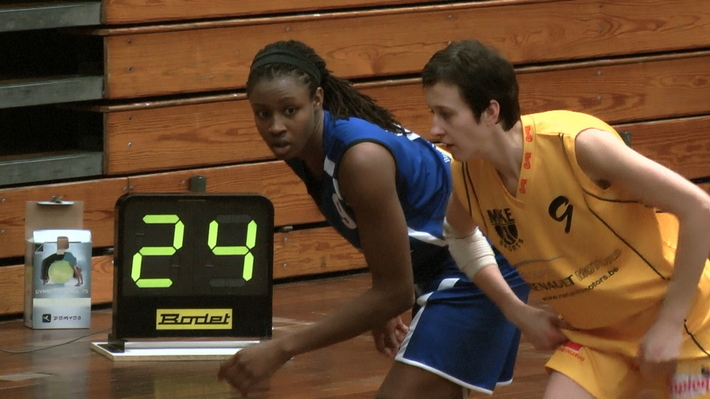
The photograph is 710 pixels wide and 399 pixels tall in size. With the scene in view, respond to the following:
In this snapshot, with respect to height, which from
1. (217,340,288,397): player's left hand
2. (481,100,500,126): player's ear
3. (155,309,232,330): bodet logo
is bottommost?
(155,309,232,330): bodet logo

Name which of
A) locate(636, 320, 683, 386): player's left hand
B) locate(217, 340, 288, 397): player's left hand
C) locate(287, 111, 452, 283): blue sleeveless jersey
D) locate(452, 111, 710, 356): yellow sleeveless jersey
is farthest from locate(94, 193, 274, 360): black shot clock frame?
locate(636, 320, 683, 386): player's left hand

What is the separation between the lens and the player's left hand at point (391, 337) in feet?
10.7

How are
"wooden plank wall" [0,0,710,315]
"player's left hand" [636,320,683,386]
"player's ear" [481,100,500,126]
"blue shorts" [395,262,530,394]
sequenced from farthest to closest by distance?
"wooden plank wall" [0,0,710,315] → "blue shorts" [395,262,530,394] → "player's ear" [481,100,500,126] → "player's left hand" [636,320,683,386]

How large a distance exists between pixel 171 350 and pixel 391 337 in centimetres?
174

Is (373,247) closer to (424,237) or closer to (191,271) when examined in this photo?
(424,237)

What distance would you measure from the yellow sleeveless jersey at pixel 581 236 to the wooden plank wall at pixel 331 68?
3.41 m

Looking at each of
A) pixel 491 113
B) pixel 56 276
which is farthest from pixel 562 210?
pixel 56 276

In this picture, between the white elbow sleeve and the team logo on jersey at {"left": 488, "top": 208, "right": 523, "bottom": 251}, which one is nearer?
the team logo on jersey at {"left": 488, "top": 208, "right": 523, "bottom": 251}

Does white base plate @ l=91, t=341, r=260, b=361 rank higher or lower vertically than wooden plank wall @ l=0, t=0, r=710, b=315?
lower

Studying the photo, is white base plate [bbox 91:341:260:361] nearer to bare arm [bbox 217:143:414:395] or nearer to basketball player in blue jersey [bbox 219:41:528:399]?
basketball player in blue jersey [bbox 219:41:528:399]

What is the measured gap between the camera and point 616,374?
261 cm

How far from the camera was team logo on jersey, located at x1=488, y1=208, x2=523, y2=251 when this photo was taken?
2623 millimetres

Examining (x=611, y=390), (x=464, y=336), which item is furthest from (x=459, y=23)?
(x=611, y=390)

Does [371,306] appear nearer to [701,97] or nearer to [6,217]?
[6,217]
